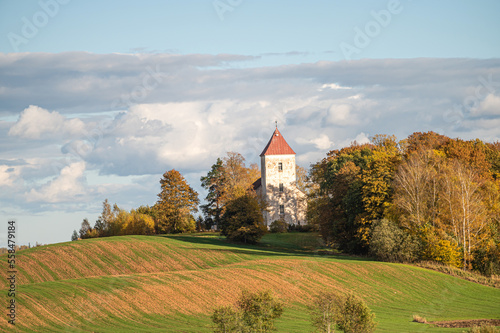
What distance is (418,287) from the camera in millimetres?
47969

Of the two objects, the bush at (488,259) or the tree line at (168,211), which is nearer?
the bush at (488,259)

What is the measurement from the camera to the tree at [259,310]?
2472 centimetres

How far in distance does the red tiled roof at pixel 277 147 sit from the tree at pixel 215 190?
28.9 feet

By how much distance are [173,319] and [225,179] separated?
208ft

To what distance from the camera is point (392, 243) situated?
55.2 meters

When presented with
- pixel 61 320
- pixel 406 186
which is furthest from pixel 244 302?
pixel 406 186

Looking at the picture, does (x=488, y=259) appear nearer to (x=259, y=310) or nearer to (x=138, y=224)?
(x=259, y=310)

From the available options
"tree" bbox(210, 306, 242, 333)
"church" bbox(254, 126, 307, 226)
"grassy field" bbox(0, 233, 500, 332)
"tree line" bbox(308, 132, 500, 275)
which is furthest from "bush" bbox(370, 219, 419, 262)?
"church" bbox(254, 126, 307, 226)

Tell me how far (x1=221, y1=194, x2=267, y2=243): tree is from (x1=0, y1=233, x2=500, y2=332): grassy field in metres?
5.81

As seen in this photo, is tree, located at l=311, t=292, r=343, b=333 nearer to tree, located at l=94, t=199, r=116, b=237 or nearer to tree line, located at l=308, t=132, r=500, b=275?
tree line, located at l=308, t=132, r=500, b=275

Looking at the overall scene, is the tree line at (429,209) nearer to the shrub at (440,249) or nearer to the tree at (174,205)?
the shrub at (440,249)

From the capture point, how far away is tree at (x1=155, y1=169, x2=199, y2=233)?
87062 mm

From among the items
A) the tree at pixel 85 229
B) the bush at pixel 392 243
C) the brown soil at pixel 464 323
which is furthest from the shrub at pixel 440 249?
the tree at pixel 85 229

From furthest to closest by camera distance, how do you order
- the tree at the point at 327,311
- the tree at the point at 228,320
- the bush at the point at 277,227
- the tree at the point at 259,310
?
the bush at the point at 277,227, the tree at the point at 259,310, the tree at the point at 327,311, the tree at the point at 228,320
